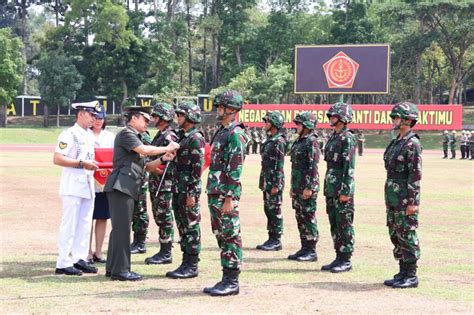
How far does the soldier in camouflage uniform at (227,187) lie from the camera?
7.04 metres

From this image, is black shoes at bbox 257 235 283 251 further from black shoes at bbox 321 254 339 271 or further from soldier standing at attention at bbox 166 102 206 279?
soldier standing at attention at bbox 166 102 206 279

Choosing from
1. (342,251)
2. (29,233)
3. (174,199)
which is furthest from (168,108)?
(29,233)

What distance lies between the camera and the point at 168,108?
8.68 meters

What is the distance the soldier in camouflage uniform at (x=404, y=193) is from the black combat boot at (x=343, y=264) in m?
0.81

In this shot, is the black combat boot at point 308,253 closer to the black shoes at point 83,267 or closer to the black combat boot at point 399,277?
the black combat boot at point 399,277

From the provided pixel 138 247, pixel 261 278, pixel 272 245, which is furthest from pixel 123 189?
pixel 272 245

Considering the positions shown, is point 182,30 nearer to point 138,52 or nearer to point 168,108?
point 138,52

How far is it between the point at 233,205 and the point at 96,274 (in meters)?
2.07

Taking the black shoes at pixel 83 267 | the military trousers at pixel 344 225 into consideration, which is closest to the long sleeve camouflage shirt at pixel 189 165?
the black shoes at pixel 83 267

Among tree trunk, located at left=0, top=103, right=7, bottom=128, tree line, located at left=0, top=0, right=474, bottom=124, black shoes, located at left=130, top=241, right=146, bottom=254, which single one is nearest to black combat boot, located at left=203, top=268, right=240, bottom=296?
black shoes, located at left=130, top=241, right=146, bottom=254

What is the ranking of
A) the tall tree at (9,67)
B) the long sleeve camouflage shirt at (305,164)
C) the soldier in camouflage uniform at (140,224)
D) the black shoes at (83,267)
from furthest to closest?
the tall tree at (9,67) < the soldier in camouflage uniform at (140,224) < the long sleeve camouflage shirt at (305,164) < the black shoes at (83,267)

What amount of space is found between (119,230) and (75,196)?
74cm

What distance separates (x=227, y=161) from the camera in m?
7.09

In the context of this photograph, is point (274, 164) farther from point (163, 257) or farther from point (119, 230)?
point (119, 230)
